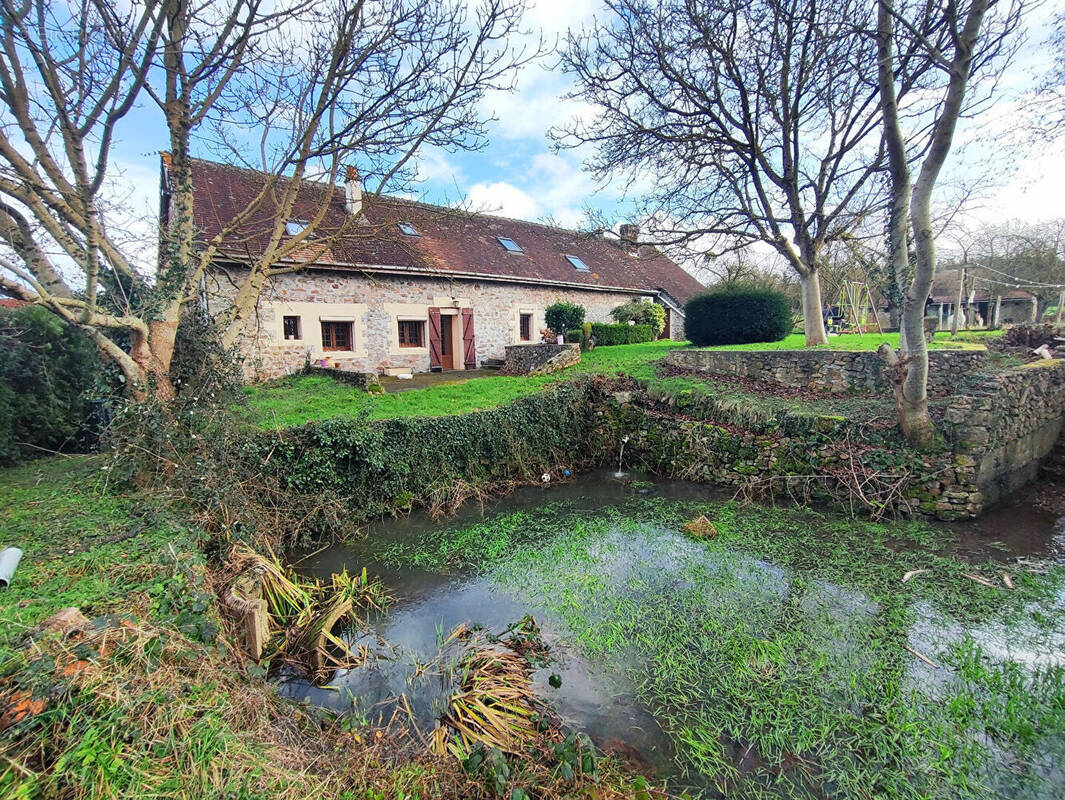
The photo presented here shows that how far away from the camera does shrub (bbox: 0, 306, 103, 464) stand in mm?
6496

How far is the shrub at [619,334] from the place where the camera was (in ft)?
55.6

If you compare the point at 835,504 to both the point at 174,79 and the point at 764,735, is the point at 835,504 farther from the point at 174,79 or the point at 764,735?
the point at 174,79

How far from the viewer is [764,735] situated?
131 inches

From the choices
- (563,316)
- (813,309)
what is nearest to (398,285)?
(563,316)

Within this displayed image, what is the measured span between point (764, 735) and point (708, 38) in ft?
39.5

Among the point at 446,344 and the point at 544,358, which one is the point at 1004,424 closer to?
the point at 544,358

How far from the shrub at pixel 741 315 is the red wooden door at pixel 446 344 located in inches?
311

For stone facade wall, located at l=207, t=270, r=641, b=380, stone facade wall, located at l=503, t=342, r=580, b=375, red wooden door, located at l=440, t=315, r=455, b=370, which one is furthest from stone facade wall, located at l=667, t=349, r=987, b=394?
red wooden door, located at l=440, t=315, r=455, b=370

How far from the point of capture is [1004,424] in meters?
7.38

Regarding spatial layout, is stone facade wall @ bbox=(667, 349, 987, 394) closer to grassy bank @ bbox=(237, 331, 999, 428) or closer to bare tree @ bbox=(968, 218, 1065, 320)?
grassy bank @ bbox=(237, 331, 999, 428)

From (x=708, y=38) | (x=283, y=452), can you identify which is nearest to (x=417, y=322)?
(x=283, y=452)

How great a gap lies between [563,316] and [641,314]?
3.92 meters

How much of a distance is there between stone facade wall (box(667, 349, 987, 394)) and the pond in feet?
8.45

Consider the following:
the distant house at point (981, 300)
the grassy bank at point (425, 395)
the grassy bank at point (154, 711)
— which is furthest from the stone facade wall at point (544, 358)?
the distant house at point (981, 300)
